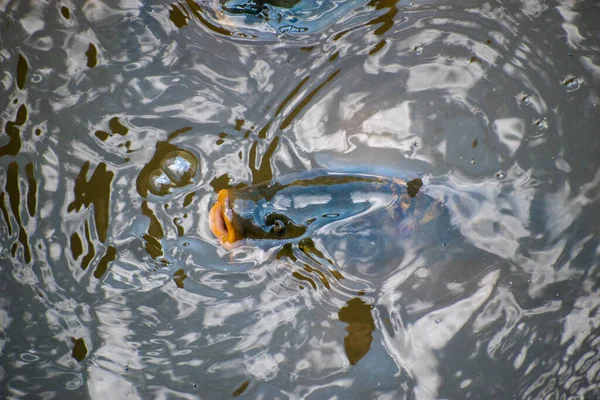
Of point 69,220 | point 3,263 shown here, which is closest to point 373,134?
point 69,220

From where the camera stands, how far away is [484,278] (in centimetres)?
299

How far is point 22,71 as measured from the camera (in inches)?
123

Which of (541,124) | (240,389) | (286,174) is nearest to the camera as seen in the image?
(240,389)

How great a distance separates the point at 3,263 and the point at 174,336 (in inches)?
40.3

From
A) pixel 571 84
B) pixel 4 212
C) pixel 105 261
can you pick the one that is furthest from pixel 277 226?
pixel 571 84

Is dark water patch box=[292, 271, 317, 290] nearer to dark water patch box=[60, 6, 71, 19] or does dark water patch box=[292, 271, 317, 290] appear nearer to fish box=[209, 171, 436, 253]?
fish box=[209, 171, 436, 253]

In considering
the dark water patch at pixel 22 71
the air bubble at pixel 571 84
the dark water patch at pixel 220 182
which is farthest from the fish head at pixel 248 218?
the air bubble at pixel 571 84

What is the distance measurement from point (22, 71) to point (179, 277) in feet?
5.07

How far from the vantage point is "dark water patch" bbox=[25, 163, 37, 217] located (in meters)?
2.96

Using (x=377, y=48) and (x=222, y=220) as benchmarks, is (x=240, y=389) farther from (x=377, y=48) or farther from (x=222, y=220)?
(x=377, y=48)

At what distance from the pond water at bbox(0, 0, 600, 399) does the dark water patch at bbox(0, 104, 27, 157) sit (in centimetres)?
1

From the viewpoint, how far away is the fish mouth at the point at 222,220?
271 centimetres

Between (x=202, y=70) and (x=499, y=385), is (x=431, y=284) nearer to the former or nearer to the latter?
(x=499, y=385)

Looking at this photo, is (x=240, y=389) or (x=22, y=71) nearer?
(x=240, y=389)
